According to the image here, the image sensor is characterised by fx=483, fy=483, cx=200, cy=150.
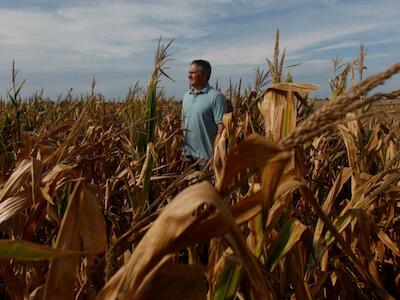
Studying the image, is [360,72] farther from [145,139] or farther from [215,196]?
[215,196]

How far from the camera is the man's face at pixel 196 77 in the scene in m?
4.00

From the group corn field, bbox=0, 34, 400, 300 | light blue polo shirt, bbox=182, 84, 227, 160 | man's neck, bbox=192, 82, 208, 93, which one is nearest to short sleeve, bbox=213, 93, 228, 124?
light blue polo shirt, bbox=182, 84, 227, 160

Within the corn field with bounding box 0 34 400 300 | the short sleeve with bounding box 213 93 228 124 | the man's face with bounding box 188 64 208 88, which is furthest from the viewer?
the man's face with bounding box 188 64 208 88

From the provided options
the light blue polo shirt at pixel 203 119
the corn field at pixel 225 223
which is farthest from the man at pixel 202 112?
the corn field at pixel 225 223

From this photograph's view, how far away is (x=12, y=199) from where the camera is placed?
141cm

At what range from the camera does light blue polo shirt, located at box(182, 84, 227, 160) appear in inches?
154

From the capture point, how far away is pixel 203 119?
3.98 meters

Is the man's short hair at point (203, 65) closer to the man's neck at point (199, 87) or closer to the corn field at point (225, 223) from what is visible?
the man's neck at point (199, 87)

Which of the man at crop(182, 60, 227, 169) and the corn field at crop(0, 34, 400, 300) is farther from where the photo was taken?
the man at crop(182, 60, 227, 169)

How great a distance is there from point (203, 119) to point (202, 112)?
0.06m

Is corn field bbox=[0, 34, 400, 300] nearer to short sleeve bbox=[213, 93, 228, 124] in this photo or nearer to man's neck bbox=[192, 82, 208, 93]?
short sleeve bbox=[213, 93, 228, 124]

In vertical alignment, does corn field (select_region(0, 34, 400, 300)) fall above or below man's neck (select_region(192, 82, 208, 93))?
below

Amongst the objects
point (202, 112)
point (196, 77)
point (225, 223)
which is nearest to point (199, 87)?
point (196, 77)

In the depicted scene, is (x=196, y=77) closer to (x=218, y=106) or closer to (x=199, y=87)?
(x=199, y=87)
